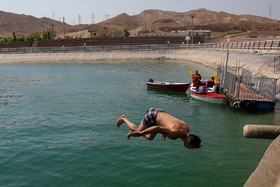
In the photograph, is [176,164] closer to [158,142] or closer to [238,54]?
[158,142]

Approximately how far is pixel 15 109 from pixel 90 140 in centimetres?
1270

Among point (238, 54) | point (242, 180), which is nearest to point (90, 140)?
point (242, 180)

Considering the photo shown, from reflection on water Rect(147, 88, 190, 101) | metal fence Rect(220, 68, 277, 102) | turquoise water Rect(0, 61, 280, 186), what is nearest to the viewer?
turquoise water Rect(0, 61, 280, 186)

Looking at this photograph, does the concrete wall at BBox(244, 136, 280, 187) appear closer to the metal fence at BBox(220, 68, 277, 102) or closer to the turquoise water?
the turquoise water

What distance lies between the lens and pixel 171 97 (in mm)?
29656

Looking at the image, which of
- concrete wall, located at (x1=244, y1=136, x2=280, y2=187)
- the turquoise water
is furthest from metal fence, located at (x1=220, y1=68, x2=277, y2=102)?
concrete wall, located at (x1=244, y1=136, x2=280, y2=187)

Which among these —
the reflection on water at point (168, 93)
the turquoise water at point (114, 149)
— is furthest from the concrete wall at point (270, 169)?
the reflection on water at point (168, 93)

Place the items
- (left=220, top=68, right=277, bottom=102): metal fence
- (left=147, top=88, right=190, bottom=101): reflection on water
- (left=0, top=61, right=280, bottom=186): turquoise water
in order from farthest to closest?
(left=147, top=88, right=190, bottom=101): reflection on water < (left=220, top=68, right=277, bottom=102): metal fence < (left=0, top=61, right=280, bottom=186): turquoise water

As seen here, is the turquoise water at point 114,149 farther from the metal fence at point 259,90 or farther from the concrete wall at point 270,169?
the concrete wall at point 270,169

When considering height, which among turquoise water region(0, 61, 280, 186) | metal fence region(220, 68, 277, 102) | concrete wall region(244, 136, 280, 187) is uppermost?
concrete wall region(244, 136, 280, 187)

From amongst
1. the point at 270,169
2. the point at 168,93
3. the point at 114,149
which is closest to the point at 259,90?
the point at 168,93

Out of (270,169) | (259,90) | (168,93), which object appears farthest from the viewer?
(168,93)

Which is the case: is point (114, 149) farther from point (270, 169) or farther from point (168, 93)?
point (168, 93)

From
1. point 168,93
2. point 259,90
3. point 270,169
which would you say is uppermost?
point 270,169
